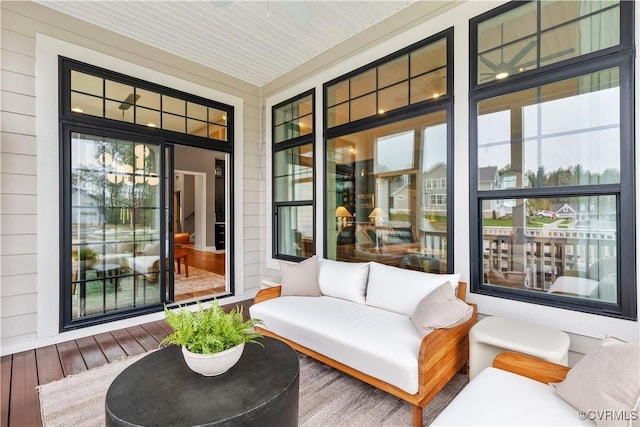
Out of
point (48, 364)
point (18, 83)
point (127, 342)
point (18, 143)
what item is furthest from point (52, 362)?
point (18, 83)

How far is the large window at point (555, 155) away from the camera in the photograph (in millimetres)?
2020

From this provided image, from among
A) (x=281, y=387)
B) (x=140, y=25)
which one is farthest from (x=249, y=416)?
(x=140, y=25)

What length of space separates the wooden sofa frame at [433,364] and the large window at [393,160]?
763 mm

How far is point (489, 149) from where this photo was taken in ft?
8.44

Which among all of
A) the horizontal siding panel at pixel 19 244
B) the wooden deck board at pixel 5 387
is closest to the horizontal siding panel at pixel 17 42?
the horizontal siding panel at pixel 19 244

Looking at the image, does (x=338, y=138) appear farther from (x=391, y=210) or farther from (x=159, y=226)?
(x=159, y=226)

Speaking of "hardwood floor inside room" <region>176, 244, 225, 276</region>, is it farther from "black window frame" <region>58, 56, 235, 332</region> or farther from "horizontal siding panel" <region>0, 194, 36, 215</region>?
"horizontal siding panel" <region>0, 194, 36, 215</region>

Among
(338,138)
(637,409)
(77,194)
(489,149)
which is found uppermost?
(338,138)

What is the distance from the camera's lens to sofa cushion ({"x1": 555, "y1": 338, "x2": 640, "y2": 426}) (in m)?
1.17

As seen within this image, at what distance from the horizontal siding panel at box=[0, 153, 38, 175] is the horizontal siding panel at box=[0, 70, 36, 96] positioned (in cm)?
62

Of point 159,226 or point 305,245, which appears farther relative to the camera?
point 305,245

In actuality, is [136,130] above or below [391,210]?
above

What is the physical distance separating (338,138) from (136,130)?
2.45 meters

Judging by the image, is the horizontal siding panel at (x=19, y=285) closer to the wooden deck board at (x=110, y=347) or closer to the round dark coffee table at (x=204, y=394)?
the wooden deck board at (x=110, y=347)
